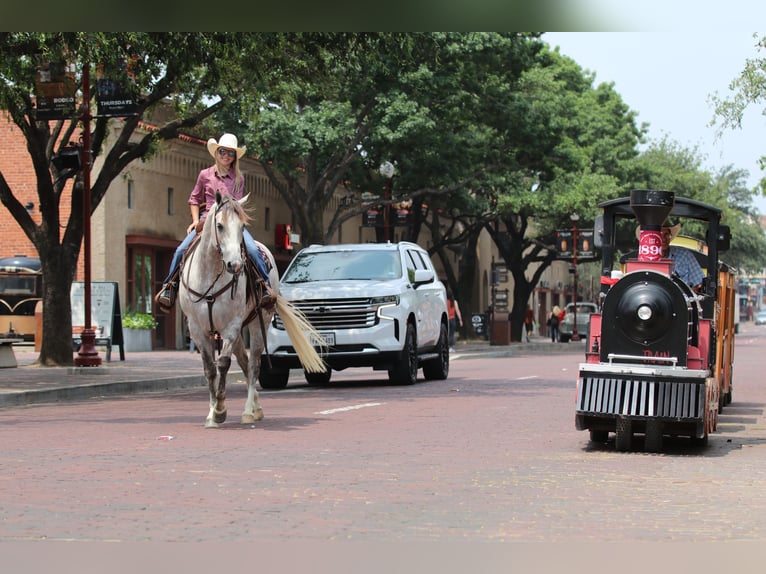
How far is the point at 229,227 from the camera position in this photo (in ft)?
46.5

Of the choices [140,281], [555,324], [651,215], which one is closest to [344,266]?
[651,215]

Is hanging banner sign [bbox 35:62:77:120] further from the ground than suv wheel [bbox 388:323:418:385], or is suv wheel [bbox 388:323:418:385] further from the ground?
hanging banner sign [bbox 35:62:77:120]

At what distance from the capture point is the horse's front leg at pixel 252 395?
1467 centimetres

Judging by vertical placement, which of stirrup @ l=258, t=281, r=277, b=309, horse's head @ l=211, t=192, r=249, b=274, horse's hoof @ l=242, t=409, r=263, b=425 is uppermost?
horse's head @ l=211, t=192, r=249, b=274

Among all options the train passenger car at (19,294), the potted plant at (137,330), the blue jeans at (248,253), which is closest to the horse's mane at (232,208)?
the blue jeans at (248,253)

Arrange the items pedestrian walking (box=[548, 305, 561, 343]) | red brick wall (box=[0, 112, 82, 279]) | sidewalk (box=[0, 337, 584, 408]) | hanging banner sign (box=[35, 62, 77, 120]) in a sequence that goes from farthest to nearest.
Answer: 1. pedestrian walking (box=[548, 305, 561, 343])
2. red brick wall (box=[0, 112, 82, 279])
3. hanging banner sign (box=[35, 62, 77, 120])
4. sidewalk (box=[0, 337, 584, 408])

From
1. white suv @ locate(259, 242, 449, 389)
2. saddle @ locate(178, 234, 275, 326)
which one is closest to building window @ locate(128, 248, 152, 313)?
white suv @ locate(259, 242, 449, 389)

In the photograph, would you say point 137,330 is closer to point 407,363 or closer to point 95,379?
point 95,379

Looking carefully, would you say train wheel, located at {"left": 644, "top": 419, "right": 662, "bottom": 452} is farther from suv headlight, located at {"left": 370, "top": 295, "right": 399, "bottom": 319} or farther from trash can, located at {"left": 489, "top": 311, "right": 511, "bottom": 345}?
trash can, located at {"left": 489, "top": 311, "right": 511, "bottom": 345}

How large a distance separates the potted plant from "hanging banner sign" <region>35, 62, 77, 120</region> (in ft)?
49.0

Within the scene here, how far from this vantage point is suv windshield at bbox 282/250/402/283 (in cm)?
2280

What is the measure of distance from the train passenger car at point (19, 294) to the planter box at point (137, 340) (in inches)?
108

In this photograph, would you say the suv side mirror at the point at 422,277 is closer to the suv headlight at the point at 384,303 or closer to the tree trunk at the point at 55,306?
the suv headlight at the point at 384,303

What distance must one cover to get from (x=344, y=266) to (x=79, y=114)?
716 cm
